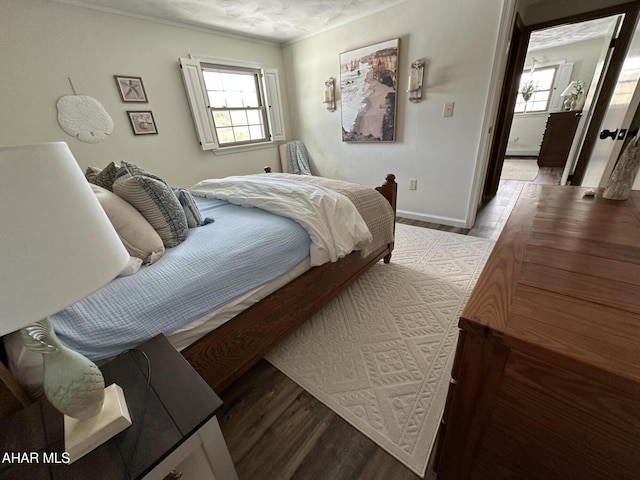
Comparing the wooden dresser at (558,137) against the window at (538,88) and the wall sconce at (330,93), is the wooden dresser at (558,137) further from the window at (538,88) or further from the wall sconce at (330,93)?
the wall sconce at (330,93)

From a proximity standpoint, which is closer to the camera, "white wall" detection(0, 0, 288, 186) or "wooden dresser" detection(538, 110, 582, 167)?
"white wall" detection(0, 0, 288, 186)

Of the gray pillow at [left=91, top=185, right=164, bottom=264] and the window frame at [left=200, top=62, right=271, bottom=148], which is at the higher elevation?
the window frame at [left=200, top=62, right=271, bottom=148]

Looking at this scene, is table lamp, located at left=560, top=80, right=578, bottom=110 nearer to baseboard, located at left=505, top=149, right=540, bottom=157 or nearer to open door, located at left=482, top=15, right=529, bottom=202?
baseboard, located at left=505, top=149, right=540, bottom=157

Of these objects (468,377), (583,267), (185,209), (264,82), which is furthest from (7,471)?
(264,82)

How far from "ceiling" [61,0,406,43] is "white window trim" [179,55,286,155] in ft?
1.11

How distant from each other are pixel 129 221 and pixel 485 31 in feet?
10.1

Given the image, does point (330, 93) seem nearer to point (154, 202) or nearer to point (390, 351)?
point (154, 202)

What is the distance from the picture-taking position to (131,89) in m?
2.48

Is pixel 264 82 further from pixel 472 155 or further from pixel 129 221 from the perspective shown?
pixel 129 221

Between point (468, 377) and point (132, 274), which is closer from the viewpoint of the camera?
point (468, 377)

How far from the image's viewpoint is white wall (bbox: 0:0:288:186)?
1.95m

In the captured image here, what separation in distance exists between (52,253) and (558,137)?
740 cm

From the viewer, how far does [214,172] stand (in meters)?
3.27

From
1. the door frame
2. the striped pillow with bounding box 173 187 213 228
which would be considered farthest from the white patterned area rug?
the door frame
